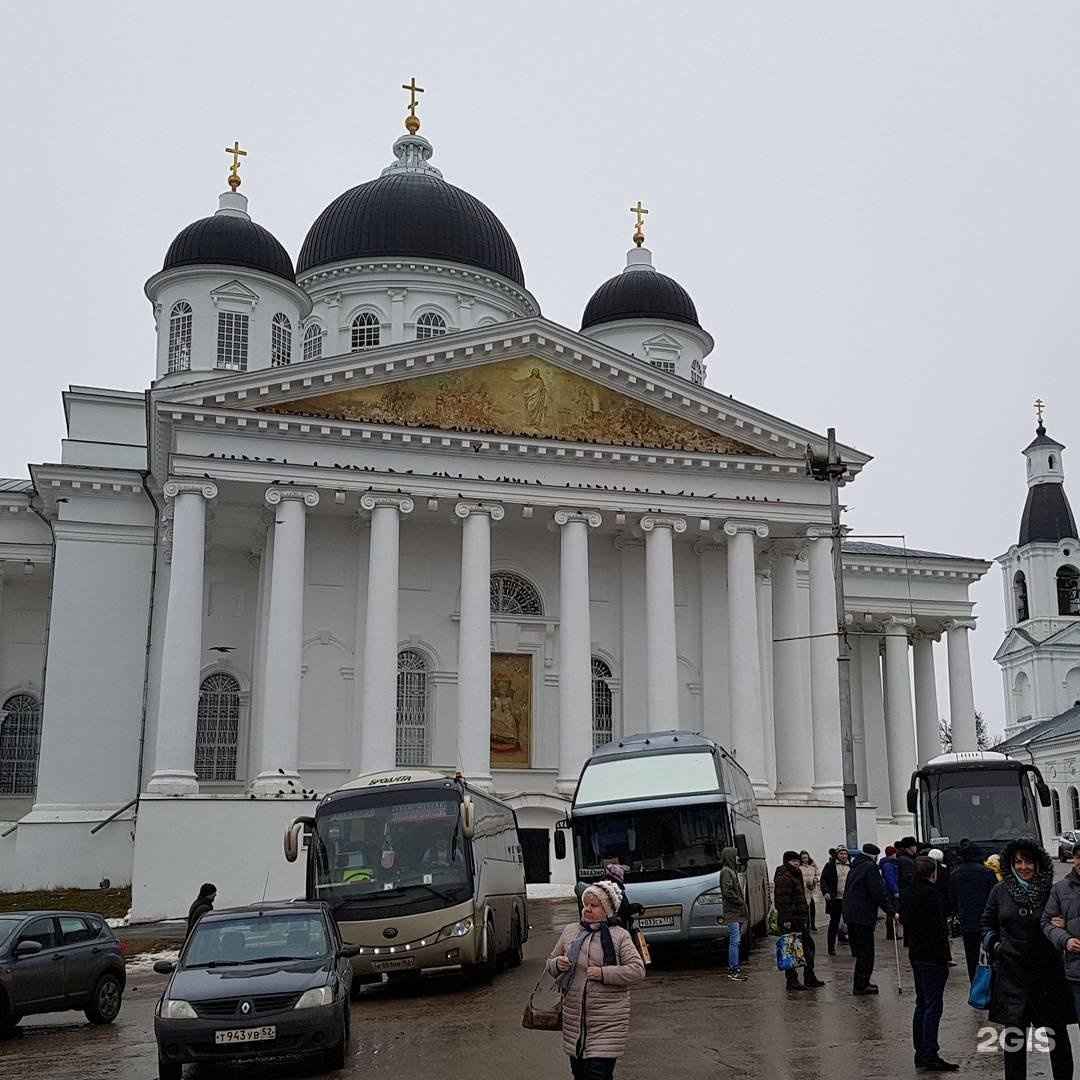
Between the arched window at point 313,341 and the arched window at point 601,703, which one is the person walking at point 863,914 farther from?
the arched window at point 313,341

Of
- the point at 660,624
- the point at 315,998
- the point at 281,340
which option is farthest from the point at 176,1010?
the point at 281,340

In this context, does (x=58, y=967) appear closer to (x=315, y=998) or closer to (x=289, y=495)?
(x=315, y=998)

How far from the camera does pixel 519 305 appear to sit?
47219 millimetres

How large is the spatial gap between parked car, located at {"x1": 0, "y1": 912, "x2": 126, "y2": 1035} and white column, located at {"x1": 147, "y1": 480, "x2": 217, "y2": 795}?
13555 mm

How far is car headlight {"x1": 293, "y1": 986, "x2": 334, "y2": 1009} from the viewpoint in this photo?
1188 centimetres

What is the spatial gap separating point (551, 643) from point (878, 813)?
53.5 ft

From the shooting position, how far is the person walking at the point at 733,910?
17297 millimetres

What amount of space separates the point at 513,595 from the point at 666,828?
58.4 feet

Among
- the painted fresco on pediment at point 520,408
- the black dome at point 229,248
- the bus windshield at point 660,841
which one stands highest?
the black dome at point 229,248

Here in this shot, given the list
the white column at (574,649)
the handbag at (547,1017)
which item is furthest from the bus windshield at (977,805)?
the handbag at (547,1017)

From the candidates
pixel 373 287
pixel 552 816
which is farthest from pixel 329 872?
pixel 373 287

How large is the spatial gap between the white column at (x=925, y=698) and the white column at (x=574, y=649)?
17936 mm

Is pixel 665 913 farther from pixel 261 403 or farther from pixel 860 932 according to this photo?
pixel 261 403

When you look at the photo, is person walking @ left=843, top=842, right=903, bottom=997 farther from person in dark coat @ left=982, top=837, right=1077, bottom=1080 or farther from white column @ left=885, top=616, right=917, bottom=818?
white column @ left=885, top=616, right=917, bottom=818
